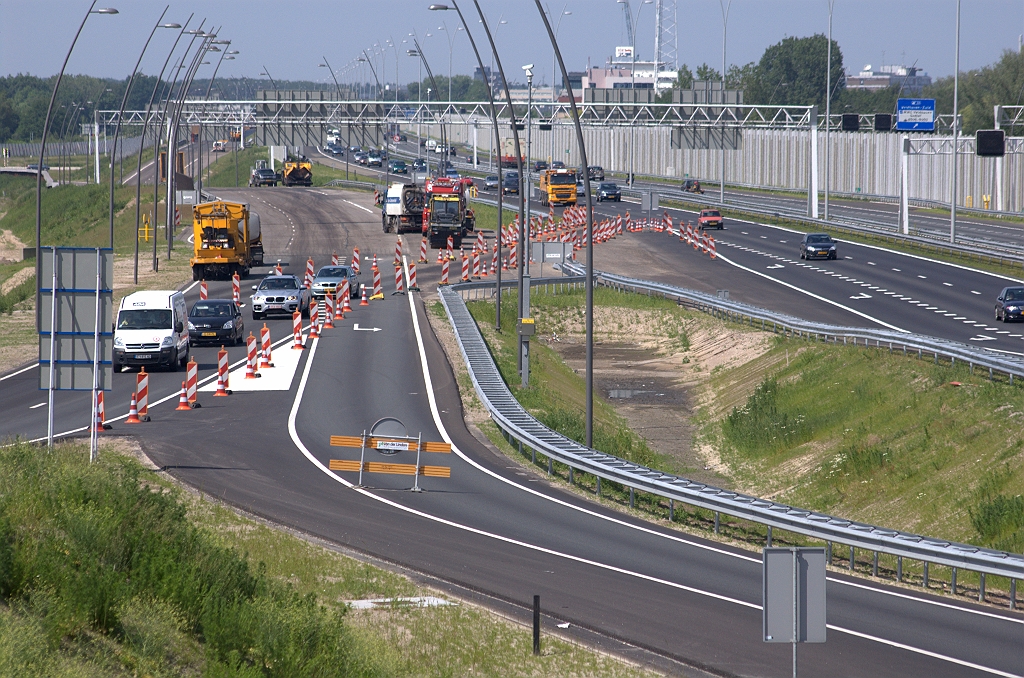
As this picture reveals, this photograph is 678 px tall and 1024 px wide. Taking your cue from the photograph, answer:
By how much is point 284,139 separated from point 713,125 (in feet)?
114

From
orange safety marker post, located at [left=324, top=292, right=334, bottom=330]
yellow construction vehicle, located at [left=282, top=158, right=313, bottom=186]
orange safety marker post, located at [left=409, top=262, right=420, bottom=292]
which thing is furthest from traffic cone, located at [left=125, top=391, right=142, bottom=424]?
yellow construction vehicle, located at [left=282, top=158, right=313, bottom=186]

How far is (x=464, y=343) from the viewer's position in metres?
38.1

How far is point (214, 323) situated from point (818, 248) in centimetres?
3745

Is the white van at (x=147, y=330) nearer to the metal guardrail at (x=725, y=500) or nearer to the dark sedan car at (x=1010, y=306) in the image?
the metal guardrail at (x=725, y=500)

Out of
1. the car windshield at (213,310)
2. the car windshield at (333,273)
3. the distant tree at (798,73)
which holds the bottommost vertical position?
the car windshield at (213,310)

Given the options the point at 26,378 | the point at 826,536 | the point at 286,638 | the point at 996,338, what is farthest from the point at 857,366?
the point at 286,638

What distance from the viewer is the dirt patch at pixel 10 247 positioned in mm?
91750

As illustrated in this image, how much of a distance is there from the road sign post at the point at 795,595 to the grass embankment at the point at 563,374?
12.9 m

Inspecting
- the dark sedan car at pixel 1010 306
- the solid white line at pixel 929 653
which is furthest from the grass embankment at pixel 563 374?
the dark sedan car at pixel 1010 306

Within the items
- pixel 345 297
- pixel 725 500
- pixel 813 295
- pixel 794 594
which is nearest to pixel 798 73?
pixel 813 295

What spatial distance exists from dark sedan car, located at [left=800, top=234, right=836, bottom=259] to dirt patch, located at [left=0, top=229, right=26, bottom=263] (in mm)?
54772

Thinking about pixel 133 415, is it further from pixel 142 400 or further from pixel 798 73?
pixel 798 73

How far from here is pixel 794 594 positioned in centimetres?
1092

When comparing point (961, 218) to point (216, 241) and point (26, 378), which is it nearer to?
point (216, 241)
